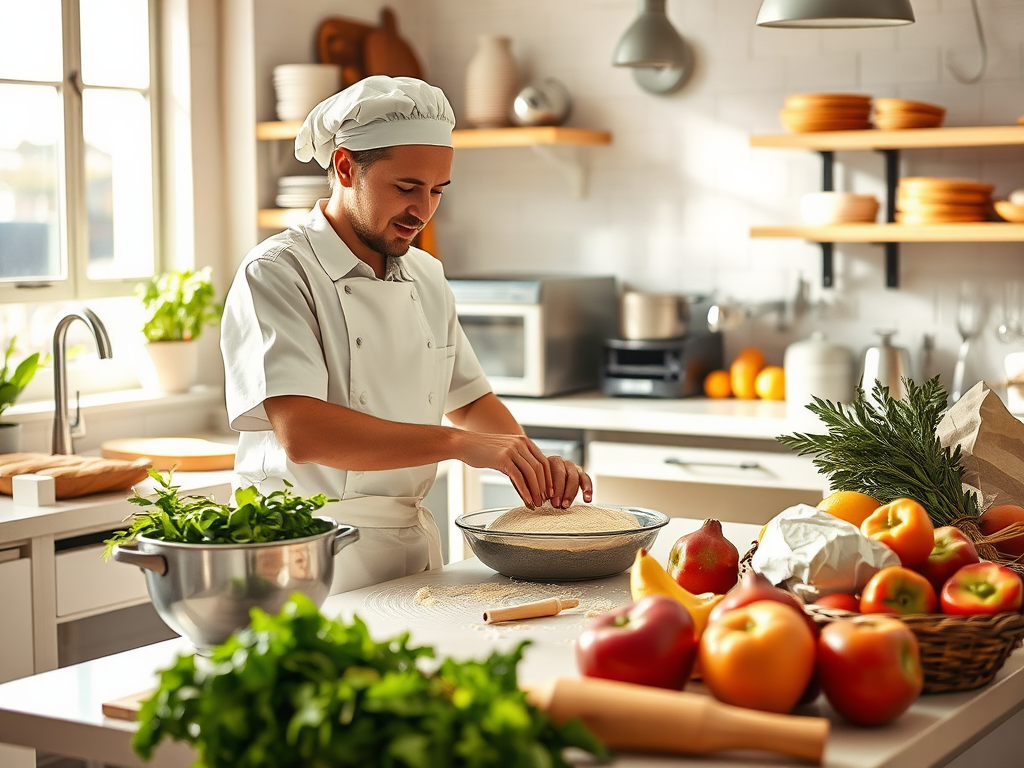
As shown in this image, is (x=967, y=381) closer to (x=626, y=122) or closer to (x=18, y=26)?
(x=626, y=122)

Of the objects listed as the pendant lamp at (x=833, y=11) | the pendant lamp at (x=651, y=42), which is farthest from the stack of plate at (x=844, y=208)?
the pendant lamp at (x=833, y=11)

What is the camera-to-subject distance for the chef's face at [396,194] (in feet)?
6.85

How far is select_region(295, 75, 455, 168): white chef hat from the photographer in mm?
2057

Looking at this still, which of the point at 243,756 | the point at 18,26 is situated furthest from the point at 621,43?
the point at 243,756

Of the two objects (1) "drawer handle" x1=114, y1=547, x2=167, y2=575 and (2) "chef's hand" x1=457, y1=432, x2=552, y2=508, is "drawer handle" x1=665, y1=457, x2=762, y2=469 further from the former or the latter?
(1) "drawer handle" x1=114, y1=547, x2=167, y2=575

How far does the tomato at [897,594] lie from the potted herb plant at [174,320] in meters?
2.82

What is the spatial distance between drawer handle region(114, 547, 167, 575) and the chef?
0.51 metres

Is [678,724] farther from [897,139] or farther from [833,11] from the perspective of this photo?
[897,139]

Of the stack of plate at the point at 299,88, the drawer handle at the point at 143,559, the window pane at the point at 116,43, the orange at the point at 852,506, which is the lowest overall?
the drawer handle at the point at 143,559

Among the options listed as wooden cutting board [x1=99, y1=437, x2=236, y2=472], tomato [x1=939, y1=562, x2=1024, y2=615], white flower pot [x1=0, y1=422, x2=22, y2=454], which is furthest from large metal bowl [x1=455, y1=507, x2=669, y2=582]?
white flower pot [x1=0, y1=422, x2=22, y2=454]

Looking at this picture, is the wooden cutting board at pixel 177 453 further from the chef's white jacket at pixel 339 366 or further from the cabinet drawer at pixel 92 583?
the chef's white jacket at pixel 339 366

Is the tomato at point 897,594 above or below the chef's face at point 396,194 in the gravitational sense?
below

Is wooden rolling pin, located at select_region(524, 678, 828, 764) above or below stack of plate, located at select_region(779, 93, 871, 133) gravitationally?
below

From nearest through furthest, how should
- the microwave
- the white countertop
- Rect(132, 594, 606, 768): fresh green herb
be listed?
Rect(132, 594, 606, 768): fresh green herb
the white countertop
the microwave
